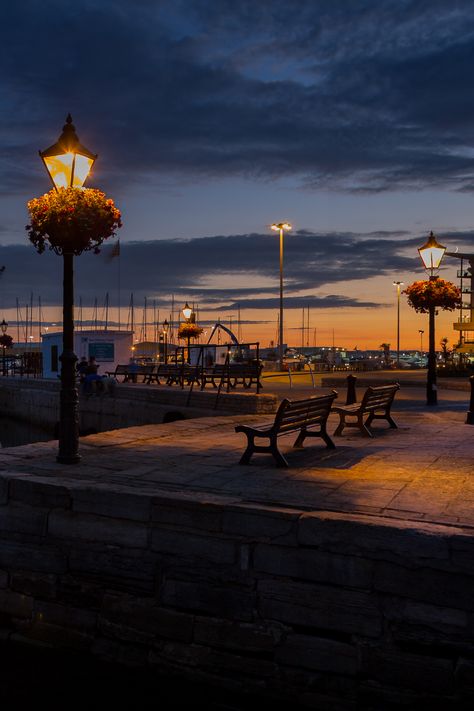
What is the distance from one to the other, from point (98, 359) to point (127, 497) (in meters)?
29.3

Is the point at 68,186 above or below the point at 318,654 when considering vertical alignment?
above

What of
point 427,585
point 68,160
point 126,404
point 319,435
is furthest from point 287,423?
point 126,404

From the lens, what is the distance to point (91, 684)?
21.1 feet

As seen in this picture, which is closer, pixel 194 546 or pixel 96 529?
pixel 194 546

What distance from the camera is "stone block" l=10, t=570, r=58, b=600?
7281mm

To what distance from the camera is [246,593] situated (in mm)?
6184

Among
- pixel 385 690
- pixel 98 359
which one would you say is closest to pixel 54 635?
pixel 385 690

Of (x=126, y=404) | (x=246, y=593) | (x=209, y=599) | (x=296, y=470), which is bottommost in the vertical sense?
(x=209, y=599)

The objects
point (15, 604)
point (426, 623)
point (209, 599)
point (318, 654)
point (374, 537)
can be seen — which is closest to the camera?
point (426, 623)

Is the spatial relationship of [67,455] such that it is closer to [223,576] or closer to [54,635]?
[54,635]

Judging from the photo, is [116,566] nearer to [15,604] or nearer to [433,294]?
[15,604]

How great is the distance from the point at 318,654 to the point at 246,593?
2.64ft

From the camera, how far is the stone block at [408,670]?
17.6ft

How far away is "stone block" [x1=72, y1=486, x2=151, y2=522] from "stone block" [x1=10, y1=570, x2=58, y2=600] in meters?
0.86
